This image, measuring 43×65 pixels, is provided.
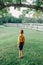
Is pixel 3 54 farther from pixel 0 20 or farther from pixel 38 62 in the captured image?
pixel 0 20

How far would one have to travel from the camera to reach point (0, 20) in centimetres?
4591

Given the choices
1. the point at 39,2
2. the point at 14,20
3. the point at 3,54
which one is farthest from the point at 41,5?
the point at 14,20

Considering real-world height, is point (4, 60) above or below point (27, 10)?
below

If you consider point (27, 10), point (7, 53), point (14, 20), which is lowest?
point (14, 20)

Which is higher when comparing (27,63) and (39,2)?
(39,2)

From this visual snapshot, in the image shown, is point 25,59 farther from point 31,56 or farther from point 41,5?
point 41,5

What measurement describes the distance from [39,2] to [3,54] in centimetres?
463

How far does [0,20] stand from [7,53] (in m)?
28.8

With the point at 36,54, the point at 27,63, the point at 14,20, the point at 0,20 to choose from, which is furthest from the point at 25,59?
the point at 14,20

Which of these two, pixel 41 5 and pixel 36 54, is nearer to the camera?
pixel 41 5

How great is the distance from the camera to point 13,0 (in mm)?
14742

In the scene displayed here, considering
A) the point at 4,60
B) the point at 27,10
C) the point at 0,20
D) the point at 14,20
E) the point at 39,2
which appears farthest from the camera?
the point at 14,20

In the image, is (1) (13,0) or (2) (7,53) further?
(2) (7,53)

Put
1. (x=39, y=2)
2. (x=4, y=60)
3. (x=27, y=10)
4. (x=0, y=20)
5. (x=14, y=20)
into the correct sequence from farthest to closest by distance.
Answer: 1. (x=14, y=20)
2. (x=0, y=20)
3. (x=27, y=10)
4. (x=4, y=60)
5. (x=39, y=2)
